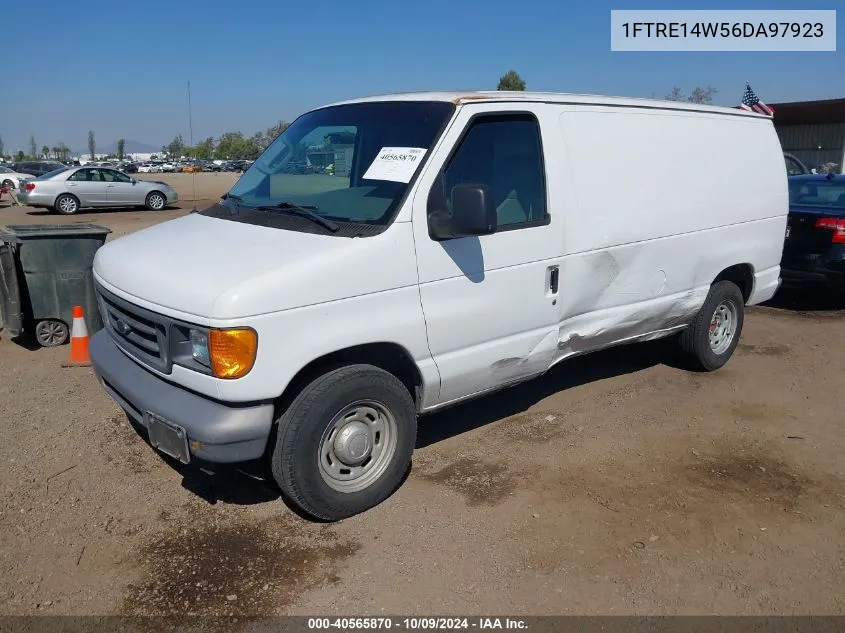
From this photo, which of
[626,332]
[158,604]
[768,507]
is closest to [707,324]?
[626,332]

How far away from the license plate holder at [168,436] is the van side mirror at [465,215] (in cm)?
162

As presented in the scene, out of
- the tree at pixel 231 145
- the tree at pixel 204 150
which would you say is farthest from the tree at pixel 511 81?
the tree at pixel 204 150

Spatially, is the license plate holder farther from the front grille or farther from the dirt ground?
the dirt ground

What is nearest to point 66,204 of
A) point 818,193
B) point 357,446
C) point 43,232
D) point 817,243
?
point 43,232

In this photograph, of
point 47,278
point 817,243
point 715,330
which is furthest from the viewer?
point 817,243

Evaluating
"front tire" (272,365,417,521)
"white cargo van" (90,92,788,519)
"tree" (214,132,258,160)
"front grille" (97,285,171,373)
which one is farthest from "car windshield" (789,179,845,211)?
"tree" (214,132,258,160)

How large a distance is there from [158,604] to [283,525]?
804 millimetres

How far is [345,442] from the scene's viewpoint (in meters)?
3.72

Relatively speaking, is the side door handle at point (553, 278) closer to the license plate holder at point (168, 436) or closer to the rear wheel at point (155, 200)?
the license plate holder at point (168, 436)

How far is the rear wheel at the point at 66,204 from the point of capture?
20.4 metres

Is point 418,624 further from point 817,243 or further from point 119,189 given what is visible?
point 119,189

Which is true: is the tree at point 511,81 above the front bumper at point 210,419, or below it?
above

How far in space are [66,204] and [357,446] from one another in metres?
20.1

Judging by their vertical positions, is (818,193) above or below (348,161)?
below
